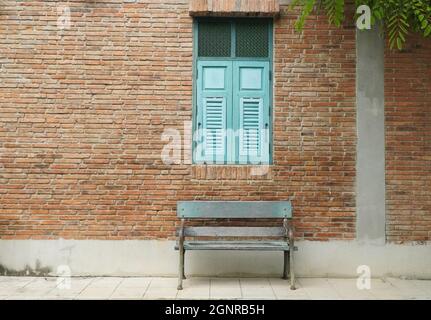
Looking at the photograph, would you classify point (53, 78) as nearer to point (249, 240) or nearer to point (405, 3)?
point (249, 240)

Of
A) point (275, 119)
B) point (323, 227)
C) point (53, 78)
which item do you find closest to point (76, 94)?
point (53, 78)

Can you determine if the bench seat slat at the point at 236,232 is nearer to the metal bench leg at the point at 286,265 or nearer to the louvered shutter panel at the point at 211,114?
the metal bench leg at the point at 286,265

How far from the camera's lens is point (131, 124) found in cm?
689

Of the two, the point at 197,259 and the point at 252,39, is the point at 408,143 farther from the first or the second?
the point at 197,259

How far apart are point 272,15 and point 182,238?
3.57 meters

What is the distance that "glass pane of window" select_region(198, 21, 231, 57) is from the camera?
7082 mm

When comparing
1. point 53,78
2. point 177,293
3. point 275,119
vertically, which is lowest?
point 177,293

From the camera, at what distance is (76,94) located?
6.89 m

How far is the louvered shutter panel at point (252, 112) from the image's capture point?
702 centimetres

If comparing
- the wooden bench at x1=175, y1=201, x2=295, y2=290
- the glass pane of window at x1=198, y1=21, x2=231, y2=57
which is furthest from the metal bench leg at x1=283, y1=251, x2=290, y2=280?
the glass pane of window at x1=198, y1=21, x2=231, y2=57

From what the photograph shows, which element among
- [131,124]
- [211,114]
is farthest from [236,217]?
[131,124]

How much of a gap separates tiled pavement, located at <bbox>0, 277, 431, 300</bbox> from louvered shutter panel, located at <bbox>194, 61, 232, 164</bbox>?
187cm

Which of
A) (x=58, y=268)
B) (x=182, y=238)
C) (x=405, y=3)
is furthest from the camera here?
(x=58, y=268)

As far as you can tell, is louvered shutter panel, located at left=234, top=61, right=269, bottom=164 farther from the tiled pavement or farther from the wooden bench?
the tiled pavement
